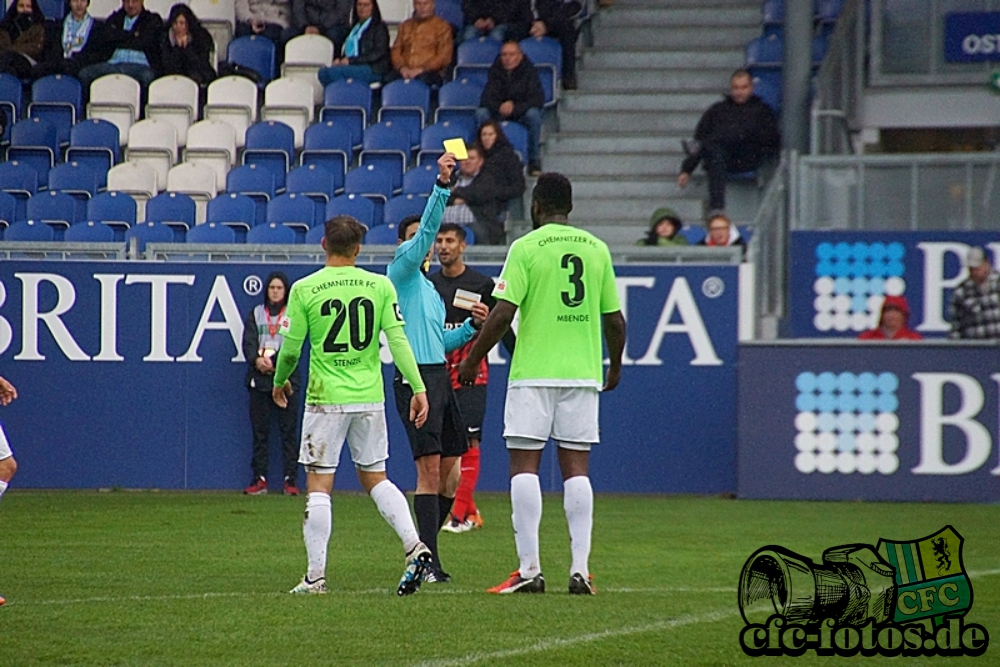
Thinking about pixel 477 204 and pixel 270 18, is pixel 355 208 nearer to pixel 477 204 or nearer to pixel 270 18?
pixel 477 204

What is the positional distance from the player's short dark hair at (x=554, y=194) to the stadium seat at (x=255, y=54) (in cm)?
1363

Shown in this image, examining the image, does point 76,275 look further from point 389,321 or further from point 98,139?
point 389,321

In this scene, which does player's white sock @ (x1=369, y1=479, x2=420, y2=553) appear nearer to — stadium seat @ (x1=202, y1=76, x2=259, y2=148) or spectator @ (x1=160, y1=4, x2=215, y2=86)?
stadium seat @ (x1=202, y1=76, x2=259, y2=148)

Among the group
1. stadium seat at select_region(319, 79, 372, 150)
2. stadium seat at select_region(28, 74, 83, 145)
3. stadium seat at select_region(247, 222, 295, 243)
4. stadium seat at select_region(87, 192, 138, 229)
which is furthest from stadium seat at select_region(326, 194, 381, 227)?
stadium seat at select_region(28, 74, 83, 145)

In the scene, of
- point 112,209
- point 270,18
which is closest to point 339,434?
point 112,209

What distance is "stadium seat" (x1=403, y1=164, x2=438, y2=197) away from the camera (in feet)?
60.8

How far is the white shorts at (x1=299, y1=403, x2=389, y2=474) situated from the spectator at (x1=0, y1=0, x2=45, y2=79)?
14.3 m

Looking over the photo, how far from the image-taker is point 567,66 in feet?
66.6

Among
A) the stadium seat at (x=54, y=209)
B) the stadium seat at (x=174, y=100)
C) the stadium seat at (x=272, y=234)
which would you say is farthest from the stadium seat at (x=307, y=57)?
the stadium seat at (x=272, y=234)

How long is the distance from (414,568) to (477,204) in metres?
9.72

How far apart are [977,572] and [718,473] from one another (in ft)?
19.6

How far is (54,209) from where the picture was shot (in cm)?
1898

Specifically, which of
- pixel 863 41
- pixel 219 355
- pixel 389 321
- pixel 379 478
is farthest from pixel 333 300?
pixel 863 41

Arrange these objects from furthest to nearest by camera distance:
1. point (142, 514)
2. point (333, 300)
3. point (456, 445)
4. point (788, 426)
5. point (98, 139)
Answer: point (98, 139)
point (788, 426)
point (142, 514)
point (456, 445)
point (333, 300)
